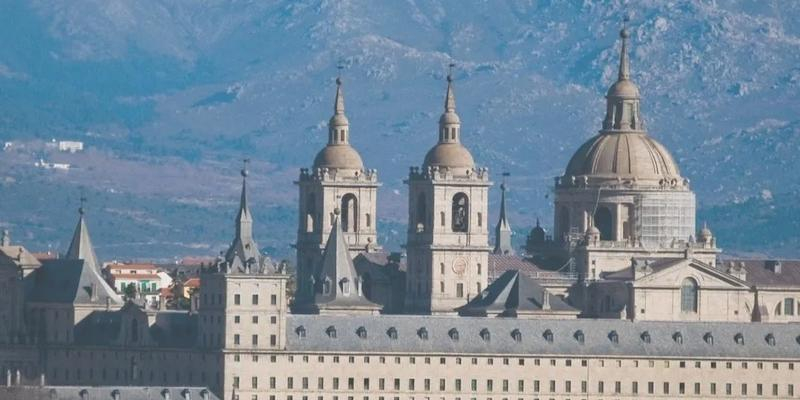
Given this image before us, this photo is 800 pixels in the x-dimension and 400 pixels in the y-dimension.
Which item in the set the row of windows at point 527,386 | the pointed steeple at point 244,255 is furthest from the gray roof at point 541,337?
the pointed steeple at point 244,255

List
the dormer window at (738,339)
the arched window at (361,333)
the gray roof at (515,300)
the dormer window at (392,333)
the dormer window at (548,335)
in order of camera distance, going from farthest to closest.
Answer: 1. the gray roof at (515,300)
2. the dormer window at (738,339)
3. the dormer window at (548,335)
4. the dormer window at (392,333)
5. the arched window at (361,333)

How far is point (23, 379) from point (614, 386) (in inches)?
1086

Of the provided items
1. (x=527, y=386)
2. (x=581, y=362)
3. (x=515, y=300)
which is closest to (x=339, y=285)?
(x=515, y=300)

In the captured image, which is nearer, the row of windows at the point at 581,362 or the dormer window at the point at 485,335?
the row of windows at the point at 581,362

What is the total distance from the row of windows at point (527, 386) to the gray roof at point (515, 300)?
8.66m

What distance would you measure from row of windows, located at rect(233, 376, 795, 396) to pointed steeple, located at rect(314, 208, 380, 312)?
11233 mm

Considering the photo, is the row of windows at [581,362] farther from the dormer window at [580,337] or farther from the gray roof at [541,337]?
the dormer window at [580,337]

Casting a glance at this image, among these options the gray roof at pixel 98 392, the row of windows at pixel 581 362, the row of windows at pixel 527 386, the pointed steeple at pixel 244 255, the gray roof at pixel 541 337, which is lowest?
the gray roof at pixel 98 392

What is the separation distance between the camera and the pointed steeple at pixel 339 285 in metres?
194

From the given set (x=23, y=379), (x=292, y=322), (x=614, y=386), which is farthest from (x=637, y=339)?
(x=23, y=379)

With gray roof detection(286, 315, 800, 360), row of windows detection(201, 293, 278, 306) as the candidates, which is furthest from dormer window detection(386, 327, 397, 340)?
row of windows detection(201, 293, 278, 306)

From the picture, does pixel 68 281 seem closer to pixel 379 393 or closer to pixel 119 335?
pixel 119 335

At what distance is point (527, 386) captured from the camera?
18388 centimetres

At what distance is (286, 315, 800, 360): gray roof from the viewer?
182500 millimetres
